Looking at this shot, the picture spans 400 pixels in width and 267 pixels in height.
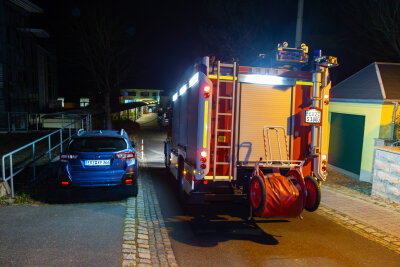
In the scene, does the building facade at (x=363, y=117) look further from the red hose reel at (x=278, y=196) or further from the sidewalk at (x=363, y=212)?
the red hose reel at (x=278, y=196)

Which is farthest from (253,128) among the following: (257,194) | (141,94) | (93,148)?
(141,94)

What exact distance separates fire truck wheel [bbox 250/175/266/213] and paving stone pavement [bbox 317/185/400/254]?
228 cm

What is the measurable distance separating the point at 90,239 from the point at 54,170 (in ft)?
18.6

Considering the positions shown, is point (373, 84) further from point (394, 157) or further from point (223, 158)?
point (223, 158)

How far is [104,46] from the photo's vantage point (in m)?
24.7

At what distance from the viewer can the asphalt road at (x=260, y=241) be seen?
4.84 meters

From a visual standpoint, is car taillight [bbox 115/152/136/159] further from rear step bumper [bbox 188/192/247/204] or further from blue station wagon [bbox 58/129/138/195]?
rear step bumper [bbox 188/192/247/204]

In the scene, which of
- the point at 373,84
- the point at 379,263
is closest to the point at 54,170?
the point at 379,263

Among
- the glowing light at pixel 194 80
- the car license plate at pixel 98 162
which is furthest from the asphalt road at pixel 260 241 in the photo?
the glowing light at pixel 194 80

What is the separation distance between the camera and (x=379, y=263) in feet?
15.9

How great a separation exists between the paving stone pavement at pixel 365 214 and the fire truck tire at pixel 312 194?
121 cm

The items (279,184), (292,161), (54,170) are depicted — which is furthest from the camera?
(54,170)

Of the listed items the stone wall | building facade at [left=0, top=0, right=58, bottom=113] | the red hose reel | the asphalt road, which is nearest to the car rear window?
the asphalt road

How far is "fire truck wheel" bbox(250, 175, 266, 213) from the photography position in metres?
5.36
